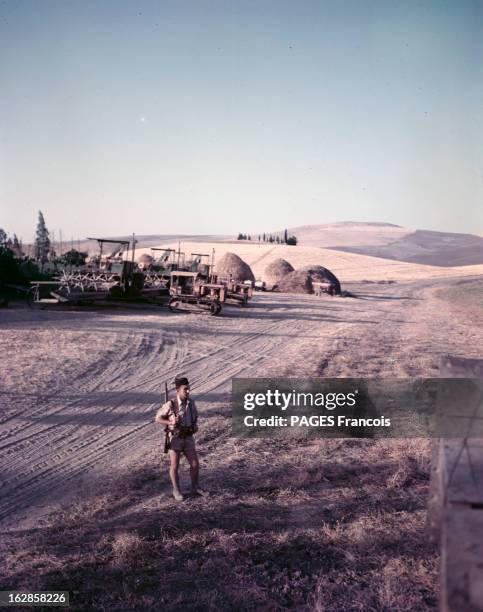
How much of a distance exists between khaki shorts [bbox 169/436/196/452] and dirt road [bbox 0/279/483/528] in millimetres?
1204

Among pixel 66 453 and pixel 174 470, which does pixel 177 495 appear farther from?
pixel 66 453

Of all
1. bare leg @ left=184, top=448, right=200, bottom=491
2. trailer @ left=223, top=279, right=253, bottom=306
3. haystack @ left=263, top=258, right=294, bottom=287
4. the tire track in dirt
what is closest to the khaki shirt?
bare leg @ left=184, top=448, right=200, bottom=491

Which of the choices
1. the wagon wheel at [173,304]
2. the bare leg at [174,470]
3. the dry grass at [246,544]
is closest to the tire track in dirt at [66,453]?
the dry grass at [246,544]

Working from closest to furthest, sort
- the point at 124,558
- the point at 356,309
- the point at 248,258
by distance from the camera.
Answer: the point at 124,558 < the point at 356,309 < the point at 248,258

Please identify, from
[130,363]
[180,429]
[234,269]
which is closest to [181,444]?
[180,429]

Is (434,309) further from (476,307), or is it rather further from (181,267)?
(181,267)

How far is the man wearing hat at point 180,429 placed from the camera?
18.8 feet

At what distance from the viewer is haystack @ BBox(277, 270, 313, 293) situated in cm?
3462

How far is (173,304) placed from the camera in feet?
68.5

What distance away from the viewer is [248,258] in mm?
64125

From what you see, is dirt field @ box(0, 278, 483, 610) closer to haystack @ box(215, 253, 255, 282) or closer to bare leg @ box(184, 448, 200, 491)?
bare leg @ box(184, 448, 200, 491)

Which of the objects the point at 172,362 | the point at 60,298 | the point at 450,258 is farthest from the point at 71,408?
the point at 450,258

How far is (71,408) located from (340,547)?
5.49 meters

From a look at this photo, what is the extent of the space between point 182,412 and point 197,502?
3.46 ft
